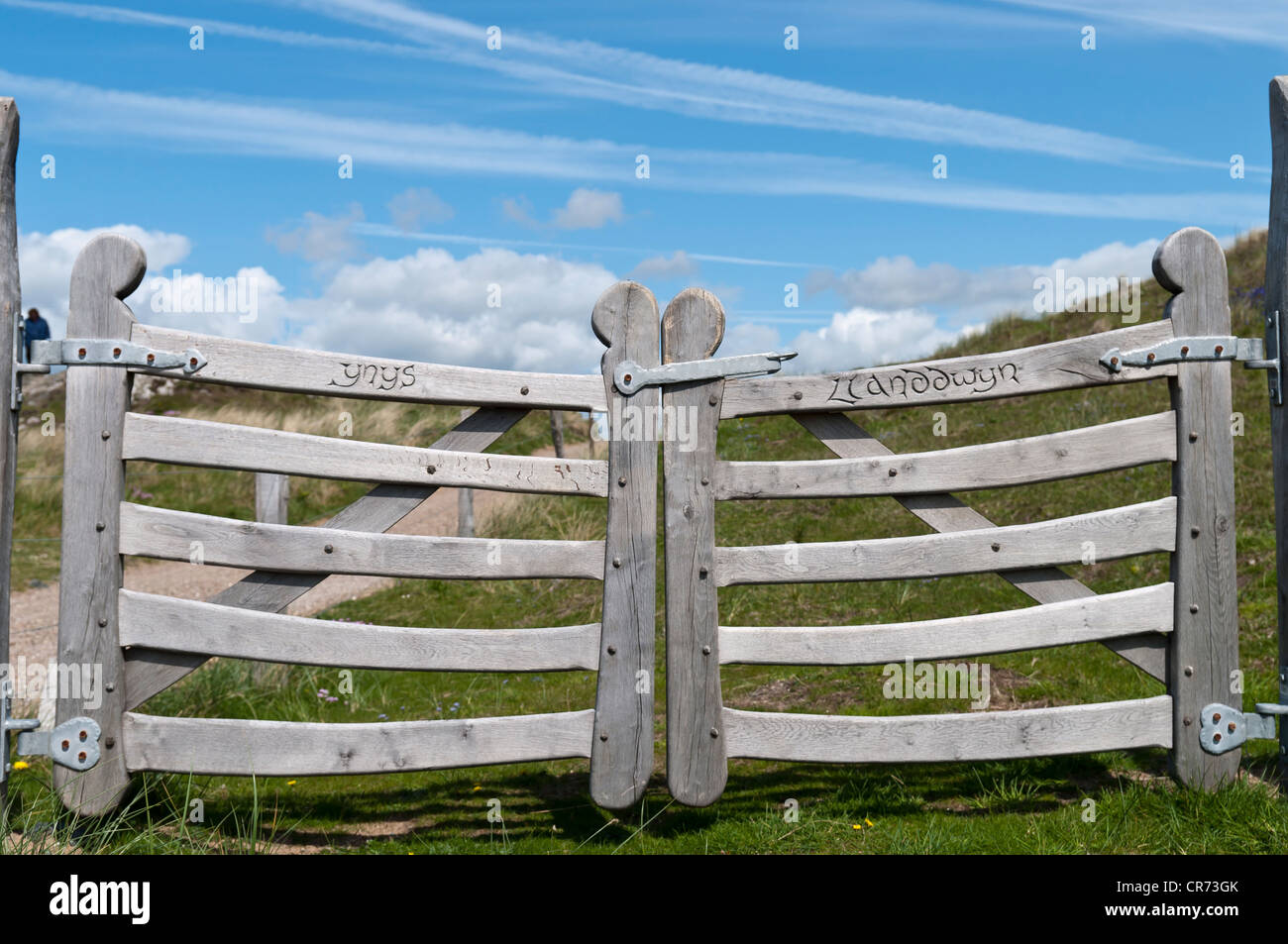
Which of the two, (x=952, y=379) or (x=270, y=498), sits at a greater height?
(x=952, y=379)

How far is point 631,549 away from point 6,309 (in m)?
3.05

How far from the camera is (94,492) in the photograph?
4.54 metres

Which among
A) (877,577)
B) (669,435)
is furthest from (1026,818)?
(669,435)

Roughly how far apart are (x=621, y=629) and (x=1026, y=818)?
217 centimetres

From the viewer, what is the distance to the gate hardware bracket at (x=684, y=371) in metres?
4.50

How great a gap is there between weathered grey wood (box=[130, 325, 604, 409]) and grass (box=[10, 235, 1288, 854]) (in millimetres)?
1844

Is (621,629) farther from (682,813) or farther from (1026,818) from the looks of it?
(1026,818)

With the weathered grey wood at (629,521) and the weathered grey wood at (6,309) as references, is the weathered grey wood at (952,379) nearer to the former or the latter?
the weathered grey wood at (629,521)

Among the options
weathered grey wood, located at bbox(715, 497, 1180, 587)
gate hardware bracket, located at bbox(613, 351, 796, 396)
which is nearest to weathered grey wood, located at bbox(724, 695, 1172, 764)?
weathered grey wood, located at bbox(715, 497, 1180, 587)

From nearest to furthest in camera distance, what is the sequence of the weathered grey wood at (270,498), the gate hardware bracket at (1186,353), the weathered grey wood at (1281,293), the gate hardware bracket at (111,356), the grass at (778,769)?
the gate hardware bracket at (111,356), the grass at (778,769), the gate hardware bracket at (1186,353), the weathered grey wood at (1281,293), the weathered grey wood at (270,498)

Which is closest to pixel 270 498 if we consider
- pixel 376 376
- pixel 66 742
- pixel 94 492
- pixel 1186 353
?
pixel 94 492

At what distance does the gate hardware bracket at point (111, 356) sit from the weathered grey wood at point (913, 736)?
2.98 m

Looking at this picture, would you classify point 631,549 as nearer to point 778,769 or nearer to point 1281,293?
point 778,769

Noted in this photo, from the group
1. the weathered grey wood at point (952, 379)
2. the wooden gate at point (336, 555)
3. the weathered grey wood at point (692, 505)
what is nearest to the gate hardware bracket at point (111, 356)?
the wooden gate at point (336, 555)
